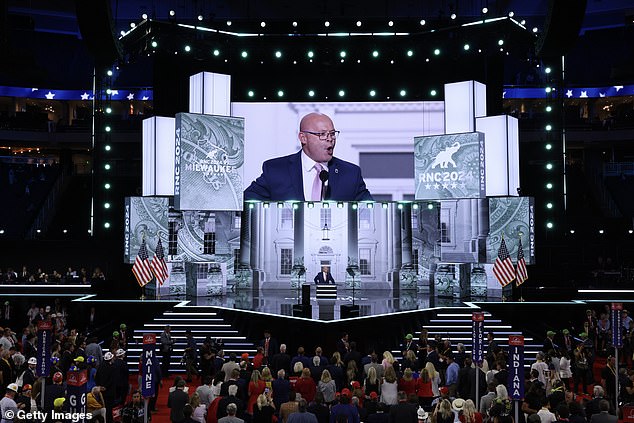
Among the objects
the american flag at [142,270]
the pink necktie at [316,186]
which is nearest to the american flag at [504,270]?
the pink necktie at [316,186]

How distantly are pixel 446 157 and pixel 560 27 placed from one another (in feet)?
22.1

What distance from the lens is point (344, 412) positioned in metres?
12.2

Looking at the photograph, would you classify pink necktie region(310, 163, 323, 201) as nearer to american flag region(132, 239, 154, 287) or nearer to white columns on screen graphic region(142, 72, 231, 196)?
white columns on screen graphic region(142, 72, 231, 196)

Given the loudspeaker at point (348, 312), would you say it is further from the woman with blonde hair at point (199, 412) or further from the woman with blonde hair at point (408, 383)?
the woman with blonde hair at point (199, 412)

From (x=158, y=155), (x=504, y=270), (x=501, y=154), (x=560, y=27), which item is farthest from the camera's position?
(x=501, y=154)

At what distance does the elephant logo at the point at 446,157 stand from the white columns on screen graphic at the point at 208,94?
28.2 ft

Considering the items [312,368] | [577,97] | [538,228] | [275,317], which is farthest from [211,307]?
[577,97]

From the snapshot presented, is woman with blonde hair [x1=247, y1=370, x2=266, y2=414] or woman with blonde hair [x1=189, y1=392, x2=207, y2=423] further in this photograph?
woman with blonde hair [x1=247, y1=370, x2=266, y2=414]

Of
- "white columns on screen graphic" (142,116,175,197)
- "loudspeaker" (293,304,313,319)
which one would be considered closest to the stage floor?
"loudspeaker" (293,304,313,319)

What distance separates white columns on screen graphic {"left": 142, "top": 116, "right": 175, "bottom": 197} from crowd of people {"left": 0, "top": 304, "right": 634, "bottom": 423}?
1089 cm

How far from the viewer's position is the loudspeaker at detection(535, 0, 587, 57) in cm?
2600

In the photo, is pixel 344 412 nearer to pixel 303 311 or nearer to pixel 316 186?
pixel 303 311

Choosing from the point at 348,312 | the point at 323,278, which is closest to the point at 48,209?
the point at 323,278

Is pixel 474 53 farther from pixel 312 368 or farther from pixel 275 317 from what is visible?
pixel 312 368
